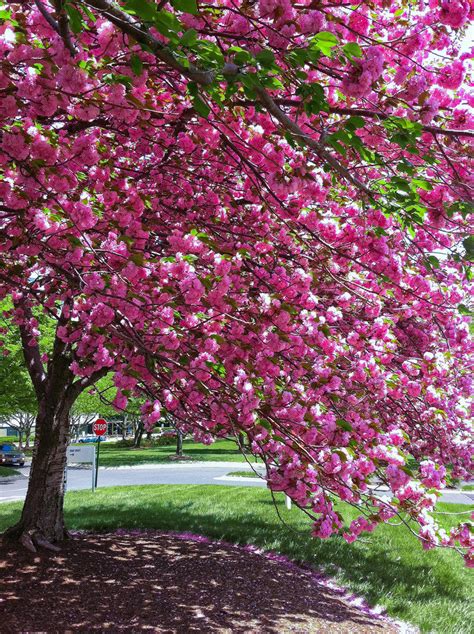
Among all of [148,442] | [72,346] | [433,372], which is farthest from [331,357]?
[148,442]

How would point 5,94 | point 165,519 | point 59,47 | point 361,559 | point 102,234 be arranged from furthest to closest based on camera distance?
1. point 165,519
2. point 361,559
3. point 102,234
4. point 5,94
5. point 59,47

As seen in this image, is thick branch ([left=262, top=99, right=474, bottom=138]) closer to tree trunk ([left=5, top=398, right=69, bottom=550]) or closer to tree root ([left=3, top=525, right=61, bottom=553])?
tree trunk ([left=5, top=398, right=69, bottom=550])

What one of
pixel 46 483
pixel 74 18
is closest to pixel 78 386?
pixel 46 483

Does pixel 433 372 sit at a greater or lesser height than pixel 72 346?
lesser

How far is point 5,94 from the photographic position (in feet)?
8.50

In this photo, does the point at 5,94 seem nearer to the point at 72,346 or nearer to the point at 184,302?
the point at 184,302

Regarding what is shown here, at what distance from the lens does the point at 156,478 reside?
19500 millimetres

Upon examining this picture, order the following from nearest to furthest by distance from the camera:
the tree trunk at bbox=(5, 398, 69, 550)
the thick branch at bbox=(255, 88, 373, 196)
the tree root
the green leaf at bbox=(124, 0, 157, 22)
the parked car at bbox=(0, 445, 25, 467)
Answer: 1. the green leaf at bbox=(124, 0, 157, 22)
2. the thick branch at bbox=(255, 88, 373, 196)
3. the tree root
4. the tree trunk at bbox=(5, 398, 69, 550)
5. the parked car at bbox=(0, 445, 25, 467)

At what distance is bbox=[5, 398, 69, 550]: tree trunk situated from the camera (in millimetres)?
6734

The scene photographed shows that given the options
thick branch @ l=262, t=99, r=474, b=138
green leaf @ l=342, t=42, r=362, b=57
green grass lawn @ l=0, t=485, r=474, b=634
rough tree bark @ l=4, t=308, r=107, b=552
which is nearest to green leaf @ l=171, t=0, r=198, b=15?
green leaf @ l=342, t=42, r=362, b=57

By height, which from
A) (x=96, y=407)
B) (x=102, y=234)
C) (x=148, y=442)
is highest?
(x=102, y=234)

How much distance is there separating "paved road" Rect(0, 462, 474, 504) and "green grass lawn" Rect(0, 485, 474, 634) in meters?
3.79

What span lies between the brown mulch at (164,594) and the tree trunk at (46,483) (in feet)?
1.14

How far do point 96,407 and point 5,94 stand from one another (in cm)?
2858
